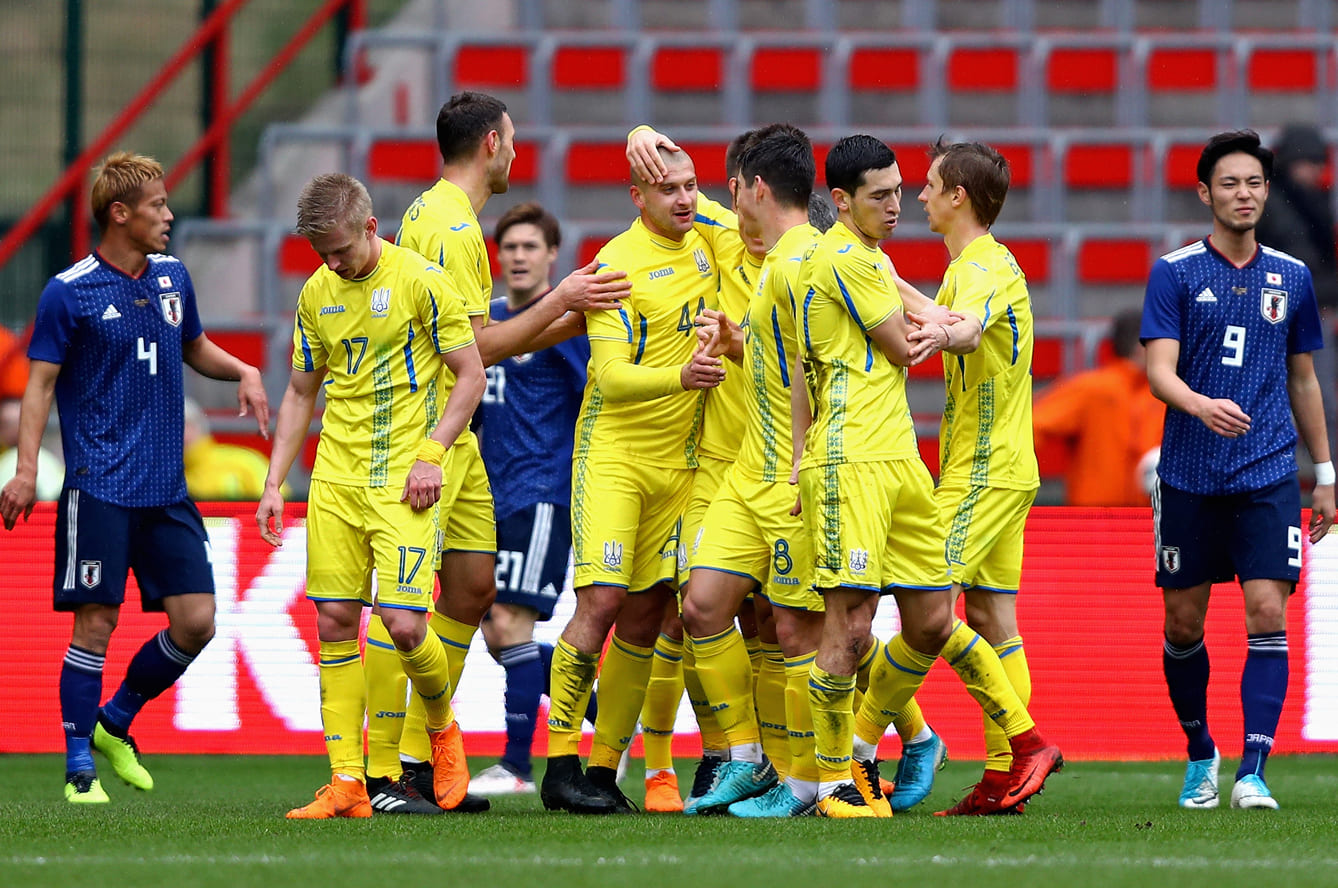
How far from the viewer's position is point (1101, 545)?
29.1ft

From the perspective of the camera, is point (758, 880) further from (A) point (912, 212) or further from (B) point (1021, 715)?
(A) point (912, 212)

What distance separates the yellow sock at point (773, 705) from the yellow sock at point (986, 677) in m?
0.70

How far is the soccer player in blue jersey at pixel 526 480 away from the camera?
755cm

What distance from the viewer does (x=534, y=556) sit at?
7.74 meters

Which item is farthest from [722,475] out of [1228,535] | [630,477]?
[1228,535]

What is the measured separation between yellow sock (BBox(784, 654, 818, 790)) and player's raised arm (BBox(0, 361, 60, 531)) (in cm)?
286

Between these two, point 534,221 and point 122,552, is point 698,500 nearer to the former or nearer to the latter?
point 534,221

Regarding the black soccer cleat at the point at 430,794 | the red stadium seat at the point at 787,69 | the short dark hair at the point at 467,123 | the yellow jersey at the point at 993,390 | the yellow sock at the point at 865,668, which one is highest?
the red stadium seat at the point at 787,69

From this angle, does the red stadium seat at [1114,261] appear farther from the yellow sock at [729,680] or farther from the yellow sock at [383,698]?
the yellow sock at [383,698]

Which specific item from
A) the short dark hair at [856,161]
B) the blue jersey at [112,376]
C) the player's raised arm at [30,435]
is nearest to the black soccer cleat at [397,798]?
the blue jersey at [112,376]

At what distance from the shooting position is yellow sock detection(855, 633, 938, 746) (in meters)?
6.34

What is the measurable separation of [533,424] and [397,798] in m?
1.91

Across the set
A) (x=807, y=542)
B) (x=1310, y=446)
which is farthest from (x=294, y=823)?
(x=1310, y=446)

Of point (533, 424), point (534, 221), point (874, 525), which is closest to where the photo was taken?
point (874, 525)
